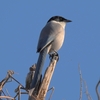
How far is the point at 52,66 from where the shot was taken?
147 inches

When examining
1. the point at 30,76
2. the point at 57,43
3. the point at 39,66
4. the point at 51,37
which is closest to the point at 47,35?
the point at 51,37

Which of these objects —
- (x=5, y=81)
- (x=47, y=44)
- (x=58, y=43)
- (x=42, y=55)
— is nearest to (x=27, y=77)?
(x=5, y=81)

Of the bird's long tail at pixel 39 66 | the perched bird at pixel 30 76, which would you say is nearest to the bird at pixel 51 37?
the bird's long tail at pixel 39 66

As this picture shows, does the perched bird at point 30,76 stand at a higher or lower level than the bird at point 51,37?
lower

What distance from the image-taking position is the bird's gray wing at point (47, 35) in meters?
4.87

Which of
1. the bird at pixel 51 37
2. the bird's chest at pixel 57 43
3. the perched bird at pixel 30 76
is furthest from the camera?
the bird's chest at pixel 57 43

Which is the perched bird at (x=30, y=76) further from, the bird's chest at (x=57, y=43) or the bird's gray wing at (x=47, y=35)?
the bird's chest at (x=57, y=43)

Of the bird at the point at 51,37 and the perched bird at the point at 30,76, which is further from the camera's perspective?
the bird at the point at 51,37

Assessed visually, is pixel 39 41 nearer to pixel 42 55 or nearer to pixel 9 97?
pixel 42 55

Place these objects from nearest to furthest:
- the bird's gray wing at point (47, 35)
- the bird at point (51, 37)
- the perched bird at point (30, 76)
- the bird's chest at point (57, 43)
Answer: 1. the perched bird at point (30, 76)
2. the bird at point (51, 37)
3. the bird's gray wing at point (47, 35)
4. the bird's chest at point (57, 43)

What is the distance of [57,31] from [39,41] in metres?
0.56

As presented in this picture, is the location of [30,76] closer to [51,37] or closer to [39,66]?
[39,66]

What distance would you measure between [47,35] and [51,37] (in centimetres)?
6

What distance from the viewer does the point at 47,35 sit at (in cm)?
527
